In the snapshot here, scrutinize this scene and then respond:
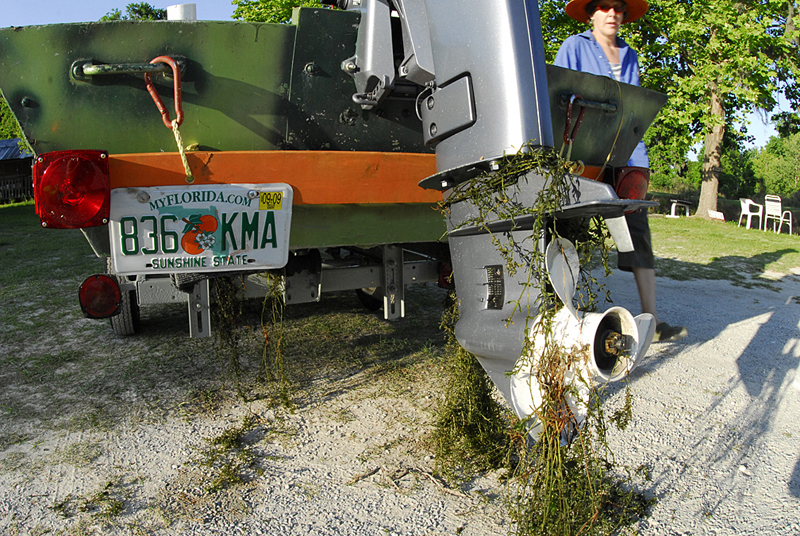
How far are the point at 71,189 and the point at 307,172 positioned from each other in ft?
2.92

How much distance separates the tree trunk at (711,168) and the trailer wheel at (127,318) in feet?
57.9

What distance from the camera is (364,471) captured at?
2330 millimetres

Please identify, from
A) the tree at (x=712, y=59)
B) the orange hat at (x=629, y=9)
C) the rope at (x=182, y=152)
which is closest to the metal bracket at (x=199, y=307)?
the rope at (x=182, y=152)

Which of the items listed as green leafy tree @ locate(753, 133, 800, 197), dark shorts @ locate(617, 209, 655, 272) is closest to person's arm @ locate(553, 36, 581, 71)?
dark shorts @ locate(617, 209, 655, 272)

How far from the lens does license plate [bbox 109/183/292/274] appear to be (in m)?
2.29

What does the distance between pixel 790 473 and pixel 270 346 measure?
290 centimetres

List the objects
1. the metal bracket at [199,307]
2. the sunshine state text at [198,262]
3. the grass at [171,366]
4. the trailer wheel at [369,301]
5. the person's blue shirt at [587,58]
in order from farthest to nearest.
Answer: the trailer wheel at [369,301] → the person's blue shirt at [587,58] → the metal bracket at [199,307] → the grass at [171,366] → the sunshine state text at [198,262]

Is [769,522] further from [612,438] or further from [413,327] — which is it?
[413,327]

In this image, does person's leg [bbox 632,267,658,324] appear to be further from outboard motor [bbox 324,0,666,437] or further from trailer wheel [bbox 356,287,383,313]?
outboard motor [bbox 324,0,666,437]

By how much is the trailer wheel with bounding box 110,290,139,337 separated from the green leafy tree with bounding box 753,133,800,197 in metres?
31.5

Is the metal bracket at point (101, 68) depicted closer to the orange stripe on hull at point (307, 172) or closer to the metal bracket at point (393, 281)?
the orange stripe on hull at point (307, 172)

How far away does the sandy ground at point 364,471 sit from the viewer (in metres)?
2.00

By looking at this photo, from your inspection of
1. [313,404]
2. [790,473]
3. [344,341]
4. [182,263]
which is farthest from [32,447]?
[790,473]

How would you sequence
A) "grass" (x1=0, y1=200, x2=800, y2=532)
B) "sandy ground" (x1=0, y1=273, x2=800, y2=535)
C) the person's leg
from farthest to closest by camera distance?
the person's leg
"grass" (x1=0, y1=200, x2=800, y2=532)
"sandy ground" (x1=0, y1=273, x2=800, y2=535)
